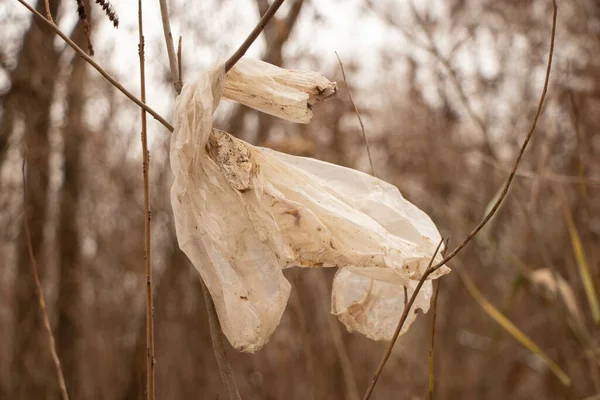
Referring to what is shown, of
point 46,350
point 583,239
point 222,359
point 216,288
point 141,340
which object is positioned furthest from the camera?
point 583,239

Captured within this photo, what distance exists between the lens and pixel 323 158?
9.54 ft

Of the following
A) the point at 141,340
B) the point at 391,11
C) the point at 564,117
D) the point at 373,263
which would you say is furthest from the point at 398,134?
the point at 373,263

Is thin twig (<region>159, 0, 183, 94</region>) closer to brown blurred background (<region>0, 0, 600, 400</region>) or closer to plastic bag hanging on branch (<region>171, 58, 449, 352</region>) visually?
plastic bag hanging on branch (<region>171, 58, 449, 352</region>)

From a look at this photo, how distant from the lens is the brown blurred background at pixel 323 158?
9.12 ft

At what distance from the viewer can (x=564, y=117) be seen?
14.1ft

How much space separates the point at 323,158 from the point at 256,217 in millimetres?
2010

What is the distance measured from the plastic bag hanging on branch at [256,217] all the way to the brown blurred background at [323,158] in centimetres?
101

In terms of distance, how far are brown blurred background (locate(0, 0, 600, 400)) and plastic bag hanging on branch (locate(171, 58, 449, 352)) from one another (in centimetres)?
101

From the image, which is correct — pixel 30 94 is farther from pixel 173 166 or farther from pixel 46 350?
pixel 173 166

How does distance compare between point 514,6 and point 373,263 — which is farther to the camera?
point 514,6

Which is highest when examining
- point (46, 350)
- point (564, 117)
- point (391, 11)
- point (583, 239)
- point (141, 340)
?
point (391, 11)

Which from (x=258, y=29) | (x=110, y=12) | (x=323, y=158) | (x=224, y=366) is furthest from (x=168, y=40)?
(x=323, y=158)

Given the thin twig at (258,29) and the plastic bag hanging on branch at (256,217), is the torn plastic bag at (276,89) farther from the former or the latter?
the thin twig at (258,29)

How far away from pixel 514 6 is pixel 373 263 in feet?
→ 12.9
